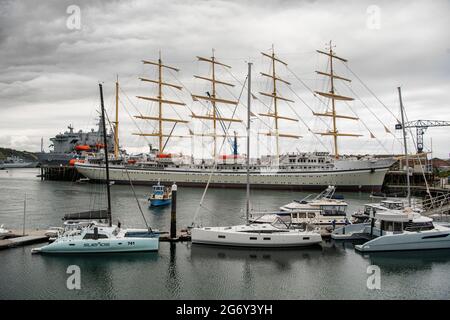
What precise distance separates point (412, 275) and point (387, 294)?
3417mm

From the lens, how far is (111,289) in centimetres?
1716

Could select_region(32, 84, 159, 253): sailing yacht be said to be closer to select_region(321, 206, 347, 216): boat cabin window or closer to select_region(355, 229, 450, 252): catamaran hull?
select_region(355, 229, 450, 252): catamaran hull

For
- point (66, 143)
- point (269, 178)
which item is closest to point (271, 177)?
point (269, 178)

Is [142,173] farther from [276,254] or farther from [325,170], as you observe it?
[276,254]

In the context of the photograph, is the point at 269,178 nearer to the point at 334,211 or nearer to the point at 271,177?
the point at 271,177

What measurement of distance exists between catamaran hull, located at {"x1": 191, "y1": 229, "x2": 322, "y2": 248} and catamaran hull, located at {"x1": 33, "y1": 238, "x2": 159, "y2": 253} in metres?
3.57

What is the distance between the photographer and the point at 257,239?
76.2ft

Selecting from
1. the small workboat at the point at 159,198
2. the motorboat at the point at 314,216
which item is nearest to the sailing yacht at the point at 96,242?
the motorboat at the point at 314,216

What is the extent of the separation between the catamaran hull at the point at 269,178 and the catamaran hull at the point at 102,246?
4506cm

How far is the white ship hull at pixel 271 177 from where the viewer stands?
6800 centimetres

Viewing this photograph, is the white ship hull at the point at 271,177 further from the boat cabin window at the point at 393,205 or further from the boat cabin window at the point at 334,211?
the boat cabin window at the point at 393,205

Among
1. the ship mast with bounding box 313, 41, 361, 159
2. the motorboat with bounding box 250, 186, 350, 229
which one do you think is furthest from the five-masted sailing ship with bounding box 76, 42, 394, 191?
the motorboat with bounding box 250, 186, 350, 229

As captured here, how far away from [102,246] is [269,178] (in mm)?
54481
